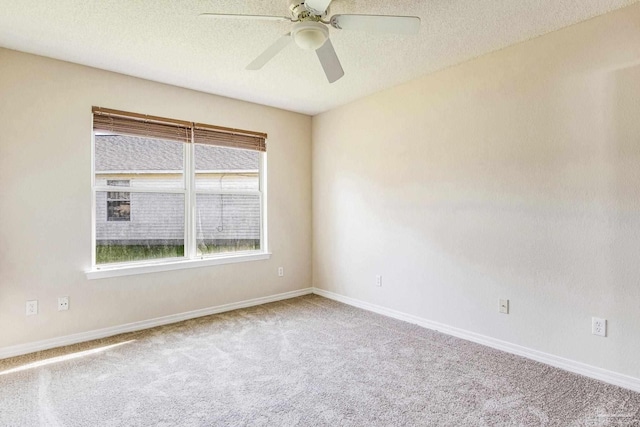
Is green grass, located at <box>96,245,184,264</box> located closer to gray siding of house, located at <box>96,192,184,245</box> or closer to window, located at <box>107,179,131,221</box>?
gray siding of house, located at <box>96,192,184,245</box>

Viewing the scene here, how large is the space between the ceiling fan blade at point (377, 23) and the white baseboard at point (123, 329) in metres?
3.12

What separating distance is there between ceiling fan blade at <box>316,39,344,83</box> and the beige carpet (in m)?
2.09

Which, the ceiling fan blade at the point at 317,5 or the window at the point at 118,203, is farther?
the window at the point at 118,203

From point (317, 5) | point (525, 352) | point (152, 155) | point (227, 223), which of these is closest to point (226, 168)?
point (227, 223)

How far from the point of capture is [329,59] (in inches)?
87.3

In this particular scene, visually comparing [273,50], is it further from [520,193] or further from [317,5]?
[520,193]

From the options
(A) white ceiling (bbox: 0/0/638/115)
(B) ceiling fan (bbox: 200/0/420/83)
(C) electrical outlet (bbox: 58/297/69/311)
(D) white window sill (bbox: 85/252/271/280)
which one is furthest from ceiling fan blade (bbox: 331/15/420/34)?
(C) electrical outlet (bbox: 58/297/69/311)

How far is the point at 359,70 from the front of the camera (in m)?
3.18

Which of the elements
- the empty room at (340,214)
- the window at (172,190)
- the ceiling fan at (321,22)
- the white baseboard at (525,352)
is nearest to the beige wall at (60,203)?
the empty room at (340,214)

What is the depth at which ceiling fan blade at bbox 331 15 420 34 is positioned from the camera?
1861 millimetres

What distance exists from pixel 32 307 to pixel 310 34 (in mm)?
3042

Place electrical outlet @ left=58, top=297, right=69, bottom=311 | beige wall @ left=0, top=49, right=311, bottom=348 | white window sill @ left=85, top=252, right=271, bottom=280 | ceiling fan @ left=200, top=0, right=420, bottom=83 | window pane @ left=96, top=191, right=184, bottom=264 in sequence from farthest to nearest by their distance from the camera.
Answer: window pane @ left=96, top=191, right=184, bottom=264
white window sill @ left=85, top=252, right=271, bottom=280
electrical outlet @ left=58, top=297, right=69, bottom=311
beige wall @ left=0, top=49, right=311, bottom=348
ceiling fan @ left=200, top=0, right=420, bottom=83

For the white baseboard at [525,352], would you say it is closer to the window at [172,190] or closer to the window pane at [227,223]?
the window pane at [227,223]

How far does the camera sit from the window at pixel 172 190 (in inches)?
128
